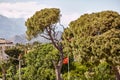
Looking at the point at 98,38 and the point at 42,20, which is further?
the point at 42,20

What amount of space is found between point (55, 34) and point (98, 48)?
14954mm

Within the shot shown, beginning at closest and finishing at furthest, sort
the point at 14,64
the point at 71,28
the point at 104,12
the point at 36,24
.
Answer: the point at 104,12, the point at 71,28, the point at 36,24, the point at 14,64

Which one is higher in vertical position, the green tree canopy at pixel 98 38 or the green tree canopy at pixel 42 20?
the green tree canopy at pixel 42 20

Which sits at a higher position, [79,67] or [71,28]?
[71,28]

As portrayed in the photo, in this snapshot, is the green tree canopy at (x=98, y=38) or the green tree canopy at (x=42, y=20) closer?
the green tree canopy at (x=98, y=38)

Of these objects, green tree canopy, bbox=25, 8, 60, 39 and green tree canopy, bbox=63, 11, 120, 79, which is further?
green tree canopy, bbox=25, 8, 60, 39

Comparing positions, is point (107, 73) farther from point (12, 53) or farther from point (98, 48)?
point (12, 53)

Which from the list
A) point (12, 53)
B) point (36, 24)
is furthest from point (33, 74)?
point (12, 53)

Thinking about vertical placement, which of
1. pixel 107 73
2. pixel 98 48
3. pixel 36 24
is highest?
pixel 36 24

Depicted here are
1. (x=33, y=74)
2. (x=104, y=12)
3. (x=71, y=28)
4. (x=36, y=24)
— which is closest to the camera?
(x=104, y=12)

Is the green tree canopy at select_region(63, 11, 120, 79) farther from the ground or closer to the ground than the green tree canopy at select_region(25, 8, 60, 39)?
closer to the ground

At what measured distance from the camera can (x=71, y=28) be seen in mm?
38406

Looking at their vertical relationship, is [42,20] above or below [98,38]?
above

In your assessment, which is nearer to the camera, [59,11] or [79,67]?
[59,11]
